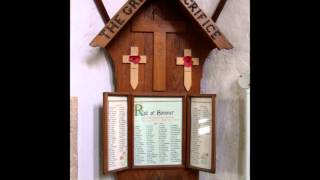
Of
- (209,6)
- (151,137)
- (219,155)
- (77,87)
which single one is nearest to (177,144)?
(151,137)

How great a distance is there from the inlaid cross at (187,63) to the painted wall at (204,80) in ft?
0.31

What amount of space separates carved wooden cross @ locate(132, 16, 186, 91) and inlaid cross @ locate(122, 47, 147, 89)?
59mm

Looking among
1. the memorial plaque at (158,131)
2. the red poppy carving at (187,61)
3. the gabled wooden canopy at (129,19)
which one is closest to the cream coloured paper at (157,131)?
the memorial plaque at (158,131)

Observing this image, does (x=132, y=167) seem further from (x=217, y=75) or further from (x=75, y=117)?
(x=217, y=75)

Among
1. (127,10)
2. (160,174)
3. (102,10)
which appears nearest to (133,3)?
(127,10)

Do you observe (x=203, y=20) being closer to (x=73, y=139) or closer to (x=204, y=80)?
(x=204, y=80)

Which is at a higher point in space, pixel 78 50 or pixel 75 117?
pixel 78 50

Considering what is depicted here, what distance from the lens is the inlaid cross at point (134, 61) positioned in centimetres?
147

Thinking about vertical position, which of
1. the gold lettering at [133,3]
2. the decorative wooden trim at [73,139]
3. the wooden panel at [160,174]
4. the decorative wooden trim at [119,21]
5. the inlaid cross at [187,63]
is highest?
the gold lettering at [133,3]

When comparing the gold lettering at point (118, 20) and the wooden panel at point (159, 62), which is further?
the wooden panel at point (159, 62)

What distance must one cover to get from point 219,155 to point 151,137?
31 cm

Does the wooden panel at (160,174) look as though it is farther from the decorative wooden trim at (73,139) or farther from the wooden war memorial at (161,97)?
the decorative wooden trim at (73,139)

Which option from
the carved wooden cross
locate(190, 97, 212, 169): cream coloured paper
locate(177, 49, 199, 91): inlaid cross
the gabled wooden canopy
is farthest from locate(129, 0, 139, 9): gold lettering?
locate(190, 97, 212, 169): cream coloured paper

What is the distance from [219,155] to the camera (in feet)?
5.17
